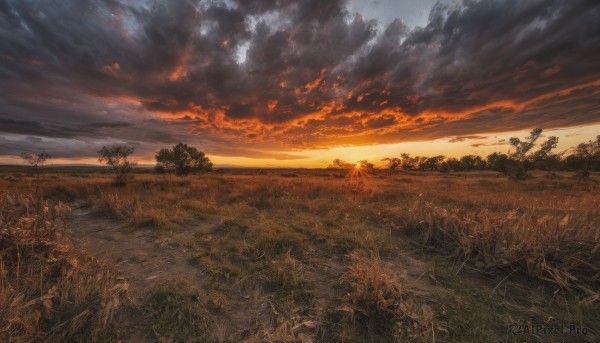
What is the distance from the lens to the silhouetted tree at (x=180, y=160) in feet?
136

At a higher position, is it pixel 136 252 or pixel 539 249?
pixel 539 249

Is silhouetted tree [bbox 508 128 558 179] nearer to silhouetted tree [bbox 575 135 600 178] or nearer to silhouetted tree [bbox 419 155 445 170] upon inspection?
silhouetted tree [bbox 575 135 600 178]

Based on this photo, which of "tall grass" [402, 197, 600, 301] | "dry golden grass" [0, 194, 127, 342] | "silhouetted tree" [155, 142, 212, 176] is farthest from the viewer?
"silhouetted tree" [155, 142, 212, 176]

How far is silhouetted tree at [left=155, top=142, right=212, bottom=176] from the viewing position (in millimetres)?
41497

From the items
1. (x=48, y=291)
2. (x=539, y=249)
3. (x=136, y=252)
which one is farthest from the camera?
(x=136, y=252)

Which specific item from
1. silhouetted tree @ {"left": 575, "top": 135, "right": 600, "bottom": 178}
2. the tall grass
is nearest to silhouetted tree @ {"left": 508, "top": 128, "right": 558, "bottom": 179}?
silhouetted tree @ {"left": 575, "top": 135, "right": 600, "bottom": 178}

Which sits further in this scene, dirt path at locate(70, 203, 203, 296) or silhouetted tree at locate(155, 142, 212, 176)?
silhouetted tree at locate(155, 142, 212, 176)

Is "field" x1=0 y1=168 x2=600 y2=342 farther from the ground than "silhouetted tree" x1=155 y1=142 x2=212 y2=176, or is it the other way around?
"silhouetted tree" x1=155 y1=142 x2=212 y2=176

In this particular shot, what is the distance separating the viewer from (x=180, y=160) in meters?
41.0

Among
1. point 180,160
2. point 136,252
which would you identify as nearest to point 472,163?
point 180,160

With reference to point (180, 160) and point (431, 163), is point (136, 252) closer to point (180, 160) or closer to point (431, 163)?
point (180, 160)

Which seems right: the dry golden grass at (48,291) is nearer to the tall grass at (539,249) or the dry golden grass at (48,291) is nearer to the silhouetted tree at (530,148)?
the tall grass at (539,249)

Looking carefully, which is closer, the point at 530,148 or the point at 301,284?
the point at 301,284

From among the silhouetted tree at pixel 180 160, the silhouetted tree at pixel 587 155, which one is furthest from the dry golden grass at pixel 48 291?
the silhouetted tree at pixel 587 155
